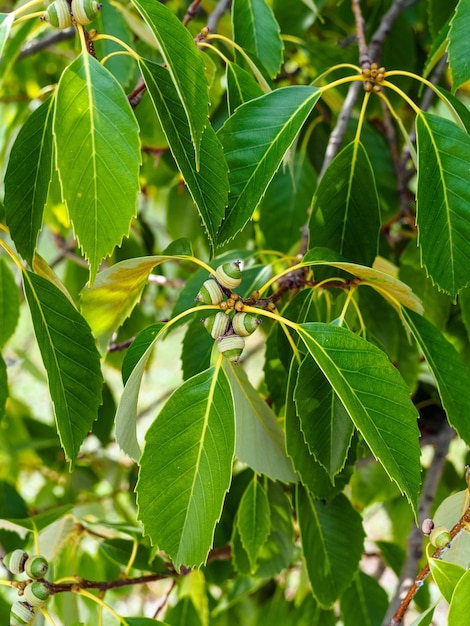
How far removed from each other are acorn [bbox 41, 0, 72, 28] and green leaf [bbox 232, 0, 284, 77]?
27cm

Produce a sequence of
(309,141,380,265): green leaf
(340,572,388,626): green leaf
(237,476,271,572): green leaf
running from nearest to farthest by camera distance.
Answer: (309,141,380,265): green leaf
(237,476,271,572): green leaf
(340,572,388,626): green leaf

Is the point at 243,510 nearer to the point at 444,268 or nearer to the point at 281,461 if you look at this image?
the point at 281,461

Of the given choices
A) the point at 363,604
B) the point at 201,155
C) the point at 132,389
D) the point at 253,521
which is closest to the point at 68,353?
the point at 132,389

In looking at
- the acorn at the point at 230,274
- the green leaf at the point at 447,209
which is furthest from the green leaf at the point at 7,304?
the green leaf at the point at 447,209

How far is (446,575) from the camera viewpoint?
1.80 ft

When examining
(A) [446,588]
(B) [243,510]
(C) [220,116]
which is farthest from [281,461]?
(C) [220,116]

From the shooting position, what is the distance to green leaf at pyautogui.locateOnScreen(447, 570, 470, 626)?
51 cm

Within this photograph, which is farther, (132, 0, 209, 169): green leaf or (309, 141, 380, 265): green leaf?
(309, 141, 380, 265): green leaf

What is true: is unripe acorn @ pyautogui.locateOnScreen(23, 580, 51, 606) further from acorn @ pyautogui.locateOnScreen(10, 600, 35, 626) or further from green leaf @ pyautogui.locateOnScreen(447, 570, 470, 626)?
green leaf @ pyautogui.locateOnScreen(447, 570, 470, 626)

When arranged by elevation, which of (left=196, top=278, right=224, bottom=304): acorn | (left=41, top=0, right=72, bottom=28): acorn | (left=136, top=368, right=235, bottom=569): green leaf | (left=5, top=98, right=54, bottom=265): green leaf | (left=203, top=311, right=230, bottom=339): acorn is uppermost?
(left=41, top=0, right=72, bottom=28): acorn

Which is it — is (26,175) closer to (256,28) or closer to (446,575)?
(256,28)

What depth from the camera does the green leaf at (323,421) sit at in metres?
0.63

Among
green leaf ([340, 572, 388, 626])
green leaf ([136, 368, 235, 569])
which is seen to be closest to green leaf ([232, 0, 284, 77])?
green leaf ([136, 368, 235, 569])

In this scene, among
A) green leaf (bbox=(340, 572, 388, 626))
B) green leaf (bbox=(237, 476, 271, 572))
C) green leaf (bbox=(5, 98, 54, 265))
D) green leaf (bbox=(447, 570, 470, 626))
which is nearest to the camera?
green leaf (bbox=(447, 570, 470, 626))
